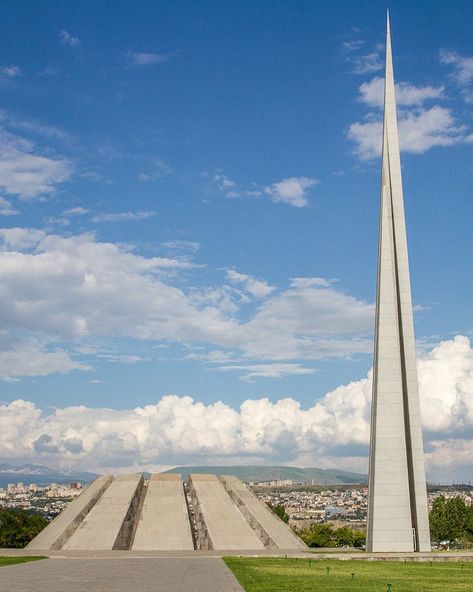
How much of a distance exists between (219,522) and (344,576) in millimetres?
22224

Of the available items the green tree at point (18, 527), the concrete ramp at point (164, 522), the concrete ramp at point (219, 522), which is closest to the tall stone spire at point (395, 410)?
the concrete ramp at point (219, 522)

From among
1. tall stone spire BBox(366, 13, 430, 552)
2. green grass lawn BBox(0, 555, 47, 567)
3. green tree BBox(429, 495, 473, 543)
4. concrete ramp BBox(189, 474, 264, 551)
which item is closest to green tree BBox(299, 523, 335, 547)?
green tree BBox(429, 495, 473, 543)

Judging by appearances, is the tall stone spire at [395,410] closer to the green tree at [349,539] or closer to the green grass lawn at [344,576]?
the green grass lawn at [344,576]

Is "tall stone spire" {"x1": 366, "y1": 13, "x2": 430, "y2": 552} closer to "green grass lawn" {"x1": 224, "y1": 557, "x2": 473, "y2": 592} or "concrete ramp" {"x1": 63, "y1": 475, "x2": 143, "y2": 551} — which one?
"green grass lawn" {"x1": 224, "y1": 557, "x2": 473, "y2": 592}

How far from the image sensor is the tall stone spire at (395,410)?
3859 cm

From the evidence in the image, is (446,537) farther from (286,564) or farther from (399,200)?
(286,564)

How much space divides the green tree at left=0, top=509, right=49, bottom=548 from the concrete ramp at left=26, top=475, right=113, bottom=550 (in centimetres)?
634

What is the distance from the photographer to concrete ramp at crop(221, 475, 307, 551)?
42.0 metres

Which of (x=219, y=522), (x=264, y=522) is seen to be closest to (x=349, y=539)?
(x=264, y=522)

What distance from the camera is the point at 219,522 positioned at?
4566cm

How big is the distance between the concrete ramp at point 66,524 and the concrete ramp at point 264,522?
1009 centimetres

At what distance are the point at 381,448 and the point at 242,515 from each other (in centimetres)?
1314

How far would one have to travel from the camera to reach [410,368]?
40.3m

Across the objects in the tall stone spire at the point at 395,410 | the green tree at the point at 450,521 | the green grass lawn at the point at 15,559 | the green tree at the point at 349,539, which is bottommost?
the green tree at the point at 349,539
